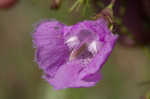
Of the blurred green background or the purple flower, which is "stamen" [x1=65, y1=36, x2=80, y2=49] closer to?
the purple flower

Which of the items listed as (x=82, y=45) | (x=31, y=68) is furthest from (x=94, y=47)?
(x=31, y=68)

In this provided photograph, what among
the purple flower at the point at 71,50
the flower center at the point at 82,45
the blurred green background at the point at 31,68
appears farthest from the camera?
the blurred green background at the point at 31,68

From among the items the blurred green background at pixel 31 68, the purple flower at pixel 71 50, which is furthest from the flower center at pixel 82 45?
the blurred green background at pixel 31 68

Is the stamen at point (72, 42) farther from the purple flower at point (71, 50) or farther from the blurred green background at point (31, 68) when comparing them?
the blurred green background at point (31, 68)

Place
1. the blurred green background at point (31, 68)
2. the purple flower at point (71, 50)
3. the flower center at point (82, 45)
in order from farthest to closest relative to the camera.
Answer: the blurred green background at point (31, 68)
the flower center at point (82, 45)
the purple flower at point (71, 50)

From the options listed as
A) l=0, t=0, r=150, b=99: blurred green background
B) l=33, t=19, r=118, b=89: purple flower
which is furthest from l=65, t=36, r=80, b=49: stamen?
l=0, t=0, r=150, b=99: blurred green background

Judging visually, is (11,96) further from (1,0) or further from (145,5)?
(145,5)

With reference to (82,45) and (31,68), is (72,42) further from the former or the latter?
(31,68)
